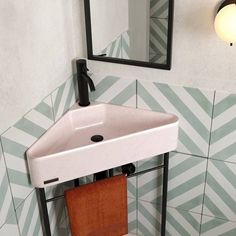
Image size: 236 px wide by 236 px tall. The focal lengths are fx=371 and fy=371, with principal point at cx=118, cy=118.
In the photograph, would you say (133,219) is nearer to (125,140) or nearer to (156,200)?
(156,200)

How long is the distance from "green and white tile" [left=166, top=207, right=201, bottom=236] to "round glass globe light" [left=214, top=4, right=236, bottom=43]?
938 mm

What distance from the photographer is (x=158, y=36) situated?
1450 millimetres

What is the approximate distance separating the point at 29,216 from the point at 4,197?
0.22 m

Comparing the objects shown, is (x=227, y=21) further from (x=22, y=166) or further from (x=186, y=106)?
(x=22, y=166)

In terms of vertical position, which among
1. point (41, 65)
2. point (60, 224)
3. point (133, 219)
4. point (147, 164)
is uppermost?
point (41, 65)

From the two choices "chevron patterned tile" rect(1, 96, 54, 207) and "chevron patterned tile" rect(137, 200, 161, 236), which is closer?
"chevron patterned tile" rect(1, 96, 54, 207)

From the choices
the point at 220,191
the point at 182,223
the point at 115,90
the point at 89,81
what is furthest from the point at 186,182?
the point at 89,81

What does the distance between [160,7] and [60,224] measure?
3.54ft

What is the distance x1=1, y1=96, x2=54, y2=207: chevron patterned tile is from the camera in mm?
1274

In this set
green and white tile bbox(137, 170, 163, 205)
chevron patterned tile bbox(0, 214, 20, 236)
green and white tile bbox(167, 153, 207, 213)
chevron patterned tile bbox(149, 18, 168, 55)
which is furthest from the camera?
green and white tile bbox(137, 170, 163, 205)

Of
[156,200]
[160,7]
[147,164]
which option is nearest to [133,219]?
[156,200]

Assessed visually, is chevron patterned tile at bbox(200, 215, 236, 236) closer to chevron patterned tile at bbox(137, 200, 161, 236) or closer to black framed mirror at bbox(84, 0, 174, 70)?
chevron patterned tile at bbox(137, 200, 161, 236)

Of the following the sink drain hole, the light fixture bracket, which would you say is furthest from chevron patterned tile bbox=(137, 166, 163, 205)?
the light fixture bracket

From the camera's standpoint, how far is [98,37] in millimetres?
1568
